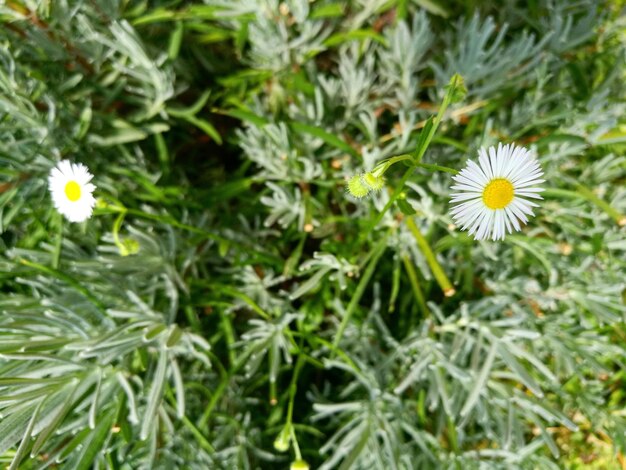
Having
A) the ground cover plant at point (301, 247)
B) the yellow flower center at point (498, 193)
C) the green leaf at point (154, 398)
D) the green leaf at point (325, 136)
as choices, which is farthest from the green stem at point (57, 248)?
the yellow flower center at point (498, 193)

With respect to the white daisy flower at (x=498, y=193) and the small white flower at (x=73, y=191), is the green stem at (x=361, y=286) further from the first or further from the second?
the small white flower at (x=73, y=191)

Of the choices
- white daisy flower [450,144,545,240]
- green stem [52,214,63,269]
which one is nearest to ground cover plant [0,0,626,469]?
green stem [52,214,63,269]

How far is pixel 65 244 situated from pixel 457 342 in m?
0.84

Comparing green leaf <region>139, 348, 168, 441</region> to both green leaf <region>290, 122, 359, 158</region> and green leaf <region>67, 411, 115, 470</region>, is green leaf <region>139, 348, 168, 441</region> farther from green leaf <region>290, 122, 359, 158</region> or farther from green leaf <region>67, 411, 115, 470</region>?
green leaf <region>290, 122, 359, 158</region>

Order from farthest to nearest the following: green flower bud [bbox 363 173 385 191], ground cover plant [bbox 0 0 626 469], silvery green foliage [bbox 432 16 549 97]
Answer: silvery green foliage [bbox 432 16 549 97] → ground cover plant [bbox 0 0 626 469] → green flower bud [bbox 363 173 385 191]

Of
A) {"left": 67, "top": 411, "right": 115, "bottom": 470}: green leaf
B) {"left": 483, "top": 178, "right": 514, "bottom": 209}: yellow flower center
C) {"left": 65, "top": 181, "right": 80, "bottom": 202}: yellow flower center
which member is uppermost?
{"left": 65, "top": 181, "right": 80, "bottom": 202}: yellow flower center

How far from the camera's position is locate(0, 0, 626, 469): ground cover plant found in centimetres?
107

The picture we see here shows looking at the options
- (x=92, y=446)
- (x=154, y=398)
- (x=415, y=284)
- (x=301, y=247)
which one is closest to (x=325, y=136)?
(x=301, y=247)

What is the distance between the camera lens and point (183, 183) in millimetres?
1371

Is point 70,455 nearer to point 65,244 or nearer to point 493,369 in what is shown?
point 65,244

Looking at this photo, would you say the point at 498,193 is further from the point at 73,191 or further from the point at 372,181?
the point at 73,191

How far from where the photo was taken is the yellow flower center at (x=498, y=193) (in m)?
0.74

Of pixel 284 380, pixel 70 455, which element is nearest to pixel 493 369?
pixel 284 380

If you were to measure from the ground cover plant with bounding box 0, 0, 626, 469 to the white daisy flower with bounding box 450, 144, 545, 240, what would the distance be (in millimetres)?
287
